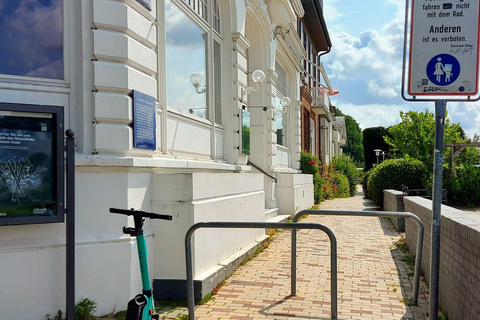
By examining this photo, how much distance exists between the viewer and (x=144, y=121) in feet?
19.1

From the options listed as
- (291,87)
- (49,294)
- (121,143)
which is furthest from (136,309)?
(291,87)

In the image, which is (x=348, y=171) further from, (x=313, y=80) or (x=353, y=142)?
(x=353, y=142)

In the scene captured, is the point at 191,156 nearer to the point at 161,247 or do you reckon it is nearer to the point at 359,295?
the point at 161,247

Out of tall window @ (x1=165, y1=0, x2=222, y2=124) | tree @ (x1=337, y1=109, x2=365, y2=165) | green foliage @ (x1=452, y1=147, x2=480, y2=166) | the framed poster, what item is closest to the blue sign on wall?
the framed poster

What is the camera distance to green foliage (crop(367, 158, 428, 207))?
58.6 feet

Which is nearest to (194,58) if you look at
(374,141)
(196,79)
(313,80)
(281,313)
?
(196,79)

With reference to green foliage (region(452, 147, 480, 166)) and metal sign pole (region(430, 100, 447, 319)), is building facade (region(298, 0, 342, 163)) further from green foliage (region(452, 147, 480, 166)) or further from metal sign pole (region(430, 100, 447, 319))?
metal sign pole (region(430, 100, 447, 319))

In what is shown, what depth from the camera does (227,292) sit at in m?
6.19

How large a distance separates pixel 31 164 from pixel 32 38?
1.39 meters

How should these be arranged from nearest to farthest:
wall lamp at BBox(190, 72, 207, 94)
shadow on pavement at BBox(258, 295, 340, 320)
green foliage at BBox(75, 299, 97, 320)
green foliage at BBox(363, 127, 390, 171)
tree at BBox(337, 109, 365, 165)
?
green foliage at BBox(75, 299, 97, 320) → shadow on pavement at BBox(258, 295, 340, 320) → wall lamp at BBox(190, 72, 207, 94) → green foliage at BBox(363, 127, 390, 171) → tree at BBox(337, 109, 365, 165)

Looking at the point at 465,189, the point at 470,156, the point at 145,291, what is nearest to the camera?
the point at 145,291

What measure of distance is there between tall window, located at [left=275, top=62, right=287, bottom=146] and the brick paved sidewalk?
6.15 metres

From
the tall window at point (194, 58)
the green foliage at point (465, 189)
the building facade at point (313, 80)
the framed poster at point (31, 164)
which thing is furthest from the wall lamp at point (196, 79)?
the green foliage at point (465, 189)

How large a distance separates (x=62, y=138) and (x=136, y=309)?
75.6 inches
